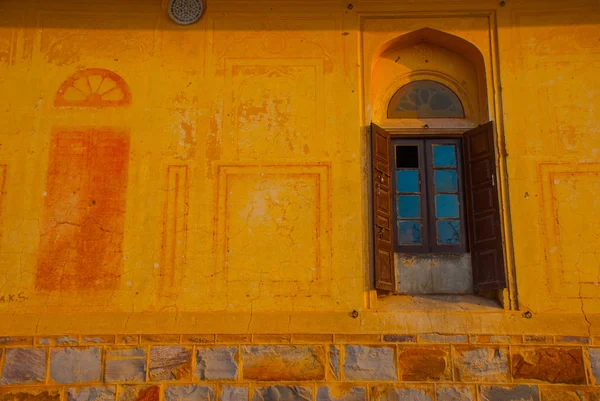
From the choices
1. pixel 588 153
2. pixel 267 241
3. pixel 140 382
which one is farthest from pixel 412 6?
pixel 140 382

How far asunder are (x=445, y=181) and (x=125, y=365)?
359 centimetres

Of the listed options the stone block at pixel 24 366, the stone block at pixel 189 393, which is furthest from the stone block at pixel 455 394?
the stone block at pixel 24 366

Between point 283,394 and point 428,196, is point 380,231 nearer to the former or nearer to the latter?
point 428,196

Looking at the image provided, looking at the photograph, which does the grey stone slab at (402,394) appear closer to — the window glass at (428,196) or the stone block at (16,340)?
the window glass at (428,196)

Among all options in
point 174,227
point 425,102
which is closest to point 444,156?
point 425,102

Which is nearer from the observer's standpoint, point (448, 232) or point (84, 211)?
point (84, 211)

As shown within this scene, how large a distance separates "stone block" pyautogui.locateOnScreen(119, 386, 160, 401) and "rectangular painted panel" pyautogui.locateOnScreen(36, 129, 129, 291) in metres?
0.97

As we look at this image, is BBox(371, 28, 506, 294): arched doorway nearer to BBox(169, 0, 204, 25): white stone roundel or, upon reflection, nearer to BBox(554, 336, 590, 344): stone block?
BBox(554, 336, 590, 344): stone block

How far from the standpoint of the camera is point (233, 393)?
23.8ft

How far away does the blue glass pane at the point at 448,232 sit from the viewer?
26.6ft

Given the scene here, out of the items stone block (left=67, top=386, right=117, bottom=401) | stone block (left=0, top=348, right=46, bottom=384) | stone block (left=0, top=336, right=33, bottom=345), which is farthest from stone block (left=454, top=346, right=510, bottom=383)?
stone block (left=0, top=336, right=33, bottom=345)

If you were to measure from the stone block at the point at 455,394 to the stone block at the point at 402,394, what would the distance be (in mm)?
72

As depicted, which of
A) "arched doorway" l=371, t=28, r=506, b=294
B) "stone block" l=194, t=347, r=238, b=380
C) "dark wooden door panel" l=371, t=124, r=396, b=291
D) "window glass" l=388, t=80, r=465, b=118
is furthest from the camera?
"window glass" l=388, t=80, r=465, b=118

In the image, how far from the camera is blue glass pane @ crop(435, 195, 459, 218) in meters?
8.18
